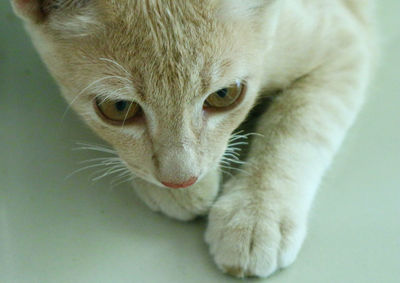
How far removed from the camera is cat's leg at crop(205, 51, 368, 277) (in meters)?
1.30

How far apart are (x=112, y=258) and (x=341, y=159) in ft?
2.48

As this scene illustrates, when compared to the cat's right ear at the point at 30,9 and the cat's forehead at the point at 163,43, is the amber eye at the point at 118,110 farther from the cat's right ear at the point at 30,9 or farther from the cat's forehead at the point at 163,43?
the cat's right ear at the point at 30,9

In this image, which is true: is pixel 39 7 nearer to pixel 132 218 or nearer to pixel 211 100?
pixel 211 100

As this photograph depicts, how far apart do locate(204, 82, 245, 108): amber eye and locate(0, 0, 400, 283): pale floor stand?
362mm

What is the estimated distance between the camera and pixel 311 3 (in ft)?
5.50

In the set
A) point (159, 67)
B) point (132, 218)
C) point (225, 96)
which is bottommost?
point (132, 218)

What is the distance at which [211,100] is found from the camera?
1.27 m

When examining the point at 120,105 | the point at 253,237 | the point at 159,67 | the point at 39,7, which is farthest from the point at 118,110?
the point at 253,237

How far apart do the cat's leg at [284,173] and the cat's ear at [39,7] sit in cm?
64

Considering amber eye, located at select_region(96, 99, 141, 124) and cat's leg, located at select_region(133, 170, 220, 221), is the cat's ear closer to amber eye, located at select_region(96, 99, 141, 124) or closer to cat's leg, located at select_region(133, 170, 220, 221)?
amber eye, located at select_region(96, 99, 141, 124)

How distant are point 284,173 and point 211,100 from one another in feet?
1.12

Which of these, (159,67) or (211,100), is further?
(211,100)

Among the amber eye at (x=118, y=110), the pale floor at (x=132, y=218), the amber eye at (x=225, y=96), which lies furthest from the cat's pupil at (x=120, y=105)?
the pale floor at (x=132, y=218)

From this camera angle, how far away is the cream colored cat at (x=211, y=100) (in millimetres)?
1154
